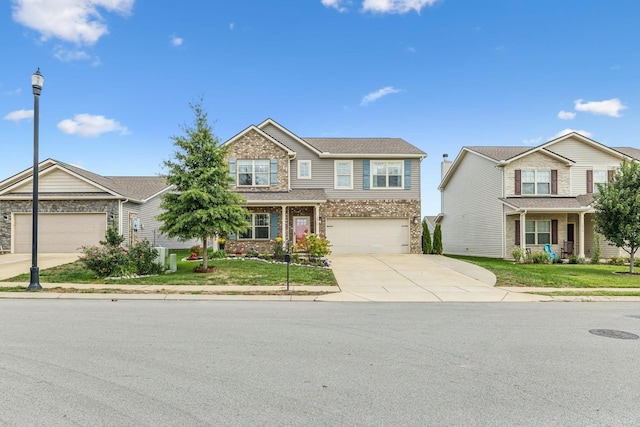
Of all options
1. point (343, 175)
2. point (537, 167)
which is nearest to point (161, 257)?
point (343, 175)

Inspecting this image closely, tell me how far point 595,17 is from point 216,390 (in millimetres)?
21534

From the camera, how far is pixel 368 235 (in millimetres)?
25547

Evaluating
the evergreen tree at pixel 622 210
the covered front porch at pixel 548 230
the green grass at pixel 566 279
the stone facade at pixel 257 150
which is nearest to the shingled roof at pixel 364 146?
the stone facade at pixel 257 150

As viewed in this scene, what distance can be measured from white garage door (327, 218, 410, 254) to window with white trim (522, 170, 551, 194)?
7.58 metres

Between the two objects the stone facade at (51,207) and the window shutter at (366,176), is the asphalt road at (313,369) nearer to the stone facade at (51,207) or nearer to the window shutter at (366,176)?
the stone facade at (51,207)

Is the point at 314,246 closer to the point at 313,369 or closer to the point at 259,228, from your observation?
the point at 259,228

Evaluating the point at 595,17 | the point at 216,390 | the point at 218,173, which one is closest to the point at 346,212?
the point at 218,173

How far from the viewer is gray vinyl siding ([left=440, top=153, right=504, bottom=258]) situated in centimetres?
2552

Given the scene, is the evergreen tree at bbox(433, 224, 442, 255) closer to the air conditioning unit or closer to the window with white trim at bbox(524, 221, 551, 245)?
the window with white trim at bbox(524, 221, 551, 245)

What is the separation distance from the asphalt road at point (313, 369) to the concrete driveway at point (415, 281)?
293 cm

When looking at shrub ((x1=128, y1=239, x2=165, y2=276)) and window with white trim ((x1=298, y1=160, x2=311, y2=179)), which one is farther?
window with white trim ((x1=298, y1=160, x2=311, y2=179))

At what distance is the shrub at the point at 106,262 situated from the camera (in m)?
14.5

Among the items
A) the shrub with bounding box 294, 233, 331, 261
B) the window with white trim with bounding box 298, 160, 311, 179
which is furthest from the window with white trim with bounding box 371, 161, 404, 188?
the shrub with bounding box 294, 233, 331, 261

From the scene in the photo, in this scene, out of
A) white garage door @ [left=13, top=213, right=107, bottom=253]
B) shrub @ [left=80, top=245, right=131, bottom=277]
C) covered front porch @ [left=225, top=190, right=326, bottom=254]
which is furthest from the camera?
covered front porch @ [left=225, top=190, right=326, bottom=254]
